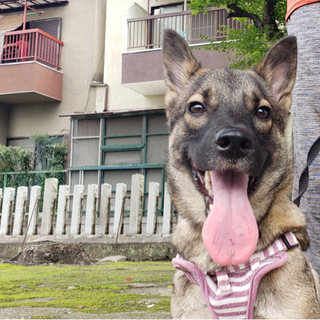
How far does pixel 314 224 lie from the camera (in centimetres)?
310

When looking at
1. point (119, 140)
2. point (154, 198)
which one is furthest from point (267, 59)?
point (119, 140)

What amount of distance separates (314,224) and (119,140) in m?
11.3

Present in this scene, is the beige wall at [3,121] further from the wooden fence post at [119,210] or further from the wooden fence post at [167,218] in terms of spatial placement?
the wooden fence post at [167,218]

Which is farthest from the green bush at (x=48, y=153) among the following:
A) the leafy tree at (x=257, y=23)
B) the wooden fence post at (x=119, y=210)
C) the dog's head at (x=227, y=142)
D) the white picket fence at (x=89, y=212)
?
the dog's head at (x=227, y=142)

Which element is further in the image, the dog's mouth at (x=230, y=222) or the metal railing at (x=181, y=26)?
the metal railing at (x=181, y=26)

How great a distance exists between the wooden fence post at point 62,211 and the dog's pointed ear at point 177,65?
655 centimetres

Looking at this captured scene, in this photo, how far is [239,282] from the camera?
87.8 inches

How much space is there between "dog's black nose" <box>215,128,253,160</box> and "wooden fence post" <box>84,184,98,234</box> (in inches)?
275

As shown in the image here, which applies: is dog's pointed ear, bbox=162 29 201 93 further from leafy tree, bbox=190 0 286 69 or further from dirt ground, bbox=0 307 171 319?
leafy tree, bbox=190 0 286 69

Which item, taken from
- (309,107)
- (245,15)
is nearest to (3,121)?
(245,15)

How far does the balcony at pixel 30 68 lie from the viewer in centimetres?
1617

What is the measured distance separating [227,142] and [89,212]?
23.5 ft

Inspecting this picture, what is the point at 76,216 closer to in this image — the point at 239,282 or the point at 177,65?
the point at 177,65

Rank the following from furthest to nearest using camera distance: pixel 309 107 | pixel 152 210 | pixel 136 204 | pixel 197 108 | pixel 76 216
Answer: pixel 76 216, pixel 136 204, pixel 152 210, pixel 309 107, pixel 197 108
